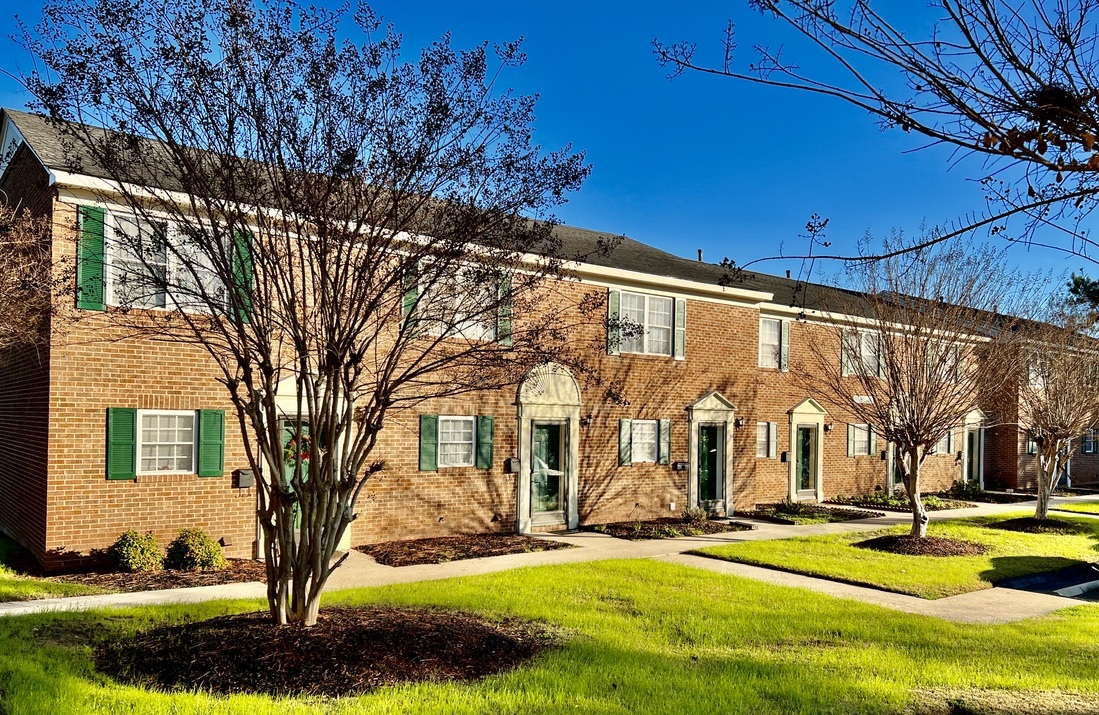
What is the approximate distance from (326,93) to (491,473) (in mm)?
9340

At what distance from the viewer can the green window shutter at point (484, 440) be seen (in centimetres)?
1453

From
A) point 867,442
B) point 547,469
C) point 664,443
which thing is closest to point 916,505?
point 664,443

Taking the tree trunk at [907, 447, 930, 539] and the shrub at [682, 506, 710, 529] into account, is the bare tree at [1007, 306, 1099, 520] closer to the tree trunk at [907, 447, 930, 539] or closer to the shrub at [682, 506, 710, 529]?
the tree trunk at [907, 447, 930, 539]

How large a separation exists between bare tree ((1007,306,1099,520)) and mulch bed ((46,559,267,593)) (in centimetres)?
1589

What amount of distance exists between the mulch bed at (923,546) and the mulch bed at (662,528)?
2.90 metres

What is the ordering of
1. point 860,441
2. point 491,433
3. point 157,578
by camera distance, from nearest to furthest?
point 157,578
point 491,433
point 860,441

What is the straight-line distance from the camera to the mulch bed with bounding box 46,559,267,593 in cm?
971

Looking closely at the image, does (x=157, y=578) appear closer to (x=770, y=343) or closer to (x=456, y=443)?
(x=456, y=443)

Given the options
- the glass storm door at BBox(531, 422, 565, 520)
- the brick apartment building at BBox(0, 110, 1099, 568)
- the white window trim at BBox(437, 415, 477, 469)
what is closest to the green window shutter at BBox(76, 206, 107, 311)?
the brick apartment building at BBox(0, 110, 1099, 568)

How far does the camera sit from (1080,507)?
71.4ft

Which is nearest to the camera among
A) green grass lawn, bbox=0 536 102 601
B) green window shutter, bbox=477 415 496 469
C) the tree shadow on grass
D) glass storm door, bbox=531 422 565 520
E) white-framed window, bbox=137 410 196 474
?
green grass lawn, bbox=0 536 102 601

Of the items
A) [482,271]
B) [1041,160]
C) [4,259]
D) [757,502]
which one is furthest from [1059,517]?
[4,259]

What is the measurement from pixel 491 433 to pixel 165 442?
5678 millimetres

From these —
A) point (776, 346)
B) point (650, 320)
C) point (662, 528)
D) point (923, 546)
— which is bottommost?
point (662, 528)
